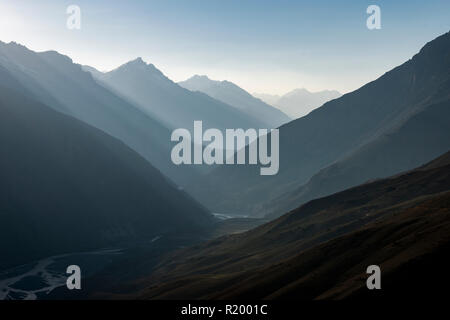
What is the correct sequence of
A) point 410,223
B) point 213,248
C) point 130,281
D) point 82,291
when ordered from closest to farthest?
point 410,223 → point 82,291 → point 130,281 → point 213,248

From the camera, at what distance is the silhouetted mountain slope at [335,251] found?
62250 millimetres

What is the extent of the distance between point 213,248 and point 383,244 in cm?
11342

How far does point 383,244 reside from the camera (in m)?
76.9

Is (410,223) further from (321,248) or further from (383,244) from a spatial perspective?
(321,248)

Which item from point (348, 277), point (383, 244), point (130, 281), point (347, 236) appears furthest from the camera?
point (130, 281)

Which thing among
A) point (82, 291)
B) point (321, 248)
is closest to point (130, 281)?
point (82, 291)

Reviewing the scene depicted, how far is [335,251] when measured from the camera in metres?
82.6

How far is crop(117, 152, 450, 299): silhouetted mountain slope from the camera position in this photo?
204 ft
